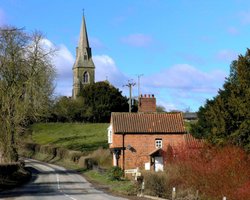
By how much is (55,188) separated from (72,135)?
185 feet

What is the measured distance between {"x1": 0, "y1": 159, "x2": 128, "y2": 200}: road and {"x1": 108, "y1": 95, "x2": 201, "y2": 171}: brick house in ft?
18.0

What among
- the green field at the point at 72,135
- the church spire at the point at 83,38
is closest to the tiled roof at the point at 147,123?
the green field at the point at 72,135

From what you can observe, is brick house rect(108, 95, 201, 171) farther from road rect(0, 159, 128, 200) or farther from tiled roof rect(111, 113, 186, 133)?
road rect(0, 159, 128, 200)

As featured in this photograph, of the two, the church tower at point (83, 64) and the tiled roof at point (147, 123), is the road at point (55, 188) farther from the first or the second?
the church tower at point (83, 64)

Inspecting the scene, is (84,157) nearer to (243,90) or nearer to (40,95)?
(40,95)

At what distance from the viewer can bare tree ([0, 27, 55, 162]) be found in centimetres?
5331

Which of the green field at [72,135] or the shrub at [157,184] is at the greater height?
the green field at [72,135]

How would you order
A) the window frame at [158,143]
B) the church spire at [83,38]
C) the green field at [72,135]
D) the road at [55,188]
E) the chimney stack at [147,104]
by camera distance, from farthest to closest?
the church spire at [83,38], the green field at [72,135], the chimney stack at [147,104], the window frame at [158,143], the road at [55,188]

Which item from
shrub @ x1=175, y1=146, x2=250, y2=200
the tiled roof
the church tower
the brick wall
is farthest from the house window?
the church tower

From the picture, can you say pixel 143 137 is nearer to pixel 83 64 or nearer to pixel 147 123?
pixel 147 123

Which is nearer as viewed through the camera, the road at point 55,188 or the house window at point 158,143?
the road at point 55,188

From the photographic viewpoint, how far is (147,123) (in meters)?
57.7

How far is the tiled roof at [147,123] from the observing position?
5672cm

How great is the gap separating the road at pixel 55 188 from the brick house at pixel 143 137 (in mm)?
5478
